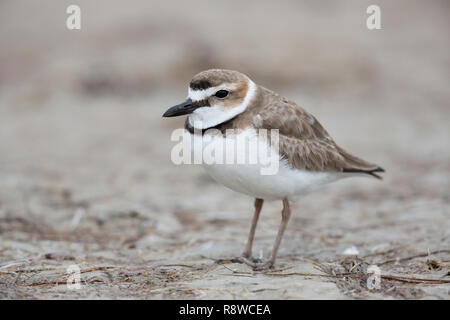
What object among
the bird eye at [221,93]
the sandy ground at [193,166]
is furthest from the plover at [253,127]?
the sandy ground at [193,166]

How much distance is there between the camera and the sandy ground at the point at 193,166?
14.6ft

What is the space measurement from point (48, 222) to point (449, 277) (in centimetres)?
401

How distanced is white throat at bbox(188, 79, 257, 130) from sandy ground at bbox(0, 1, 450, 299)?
114 centimetres

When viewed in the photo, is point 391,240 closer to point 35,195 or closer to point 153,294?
point 153,294

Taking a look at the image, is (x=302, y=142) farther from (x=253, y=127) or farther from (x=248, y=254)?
(x=248, y=254)

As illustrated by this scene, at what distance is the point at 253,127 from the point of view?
455 cm

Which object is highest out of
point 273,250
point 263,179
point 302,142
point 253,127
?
point 253,127

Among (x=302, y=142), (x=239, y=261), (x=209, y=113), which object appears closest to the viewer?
(x=209, y=113)

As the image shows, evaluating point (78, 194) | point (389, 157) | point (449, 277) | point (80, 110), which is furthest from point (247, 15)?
point (449, 277)

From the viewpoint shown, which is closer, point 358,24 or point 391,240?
point 391,240

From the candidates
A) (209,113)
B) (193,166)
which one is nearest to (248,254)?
(209,113)

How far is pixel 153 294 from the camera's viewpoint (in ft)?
12.7

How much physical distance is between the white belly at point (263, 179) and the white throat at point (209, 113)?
199mm

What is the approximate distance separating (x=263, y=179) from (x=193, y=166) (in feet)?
14.2
